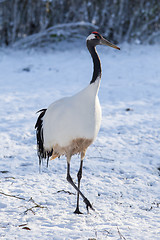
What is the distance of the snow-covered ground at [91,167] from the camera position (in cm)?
292

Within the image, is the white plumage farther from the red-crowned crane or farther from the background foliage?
the background foliage

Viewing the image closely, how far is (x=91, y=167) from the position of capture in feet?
14.6

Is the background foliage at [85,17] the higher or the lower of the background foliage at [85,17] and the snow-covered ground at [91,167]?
the higher

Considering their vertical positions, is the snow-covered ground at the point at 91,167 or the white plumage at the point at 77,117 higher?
the white plumage at the point at 77,117

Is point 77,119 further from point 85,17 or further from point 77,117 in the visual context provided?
point 85,17

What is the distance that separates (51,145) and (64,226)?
0.85 metres

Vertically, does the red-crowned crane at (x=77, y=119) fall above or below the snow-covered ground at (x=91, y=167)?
above

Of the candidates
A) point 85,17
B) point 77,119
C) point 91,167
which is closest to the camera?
point 77,119

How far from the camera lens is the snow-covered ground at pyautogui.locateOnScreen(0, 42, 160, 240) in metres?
2.92

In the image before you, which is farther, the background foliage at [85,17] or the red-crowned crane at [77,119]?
the background foliage at [85,17]

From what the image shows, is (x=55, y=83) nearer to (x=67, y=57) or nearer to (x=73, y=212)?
(x=67, y=57)

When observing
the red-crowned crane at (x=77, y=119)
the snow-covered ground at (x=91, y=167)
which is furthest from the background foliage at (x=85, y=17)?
the red-crowned crane at (x=77, y=119)

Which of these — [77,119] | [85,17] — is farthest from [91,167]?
[85,17]

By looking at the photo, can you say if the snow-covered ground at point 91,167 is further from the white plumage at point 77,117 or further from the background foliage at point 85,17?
the background foliage at point 85,17
